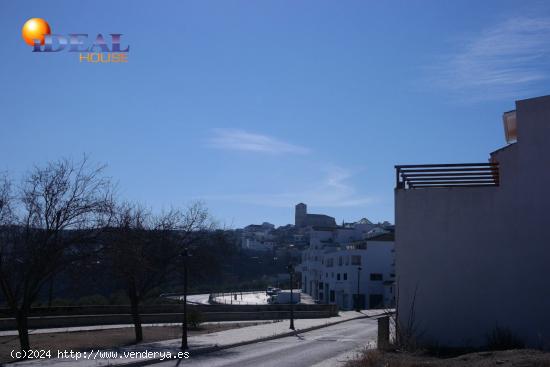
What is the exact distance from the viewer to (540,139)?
1809 centimetres

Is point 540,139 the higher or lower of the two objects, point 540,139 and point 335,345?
the higher

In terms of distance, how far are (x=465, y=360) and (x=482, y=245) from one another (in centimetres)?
479

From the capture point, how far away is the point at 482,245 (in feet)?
60.6

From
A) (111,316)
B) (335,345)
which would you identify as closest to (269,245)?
(111,316)

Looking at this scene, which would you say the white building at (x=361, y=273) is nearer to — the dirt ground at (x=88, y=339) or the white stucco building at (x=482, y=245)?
the dirt ground at (x=88, y=339)

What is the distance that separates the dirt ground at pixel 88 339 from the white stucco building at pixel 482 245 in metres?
13.6

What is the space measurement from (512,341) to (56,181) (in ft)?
53.1

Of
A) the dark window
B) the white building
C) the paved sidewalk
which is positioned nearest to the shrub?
the paved sidewalk

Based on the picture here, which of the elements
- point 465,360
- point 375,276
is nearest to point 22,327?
point 465,360

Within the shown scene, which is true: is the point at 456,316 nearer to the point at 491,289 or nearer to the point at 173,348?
the point at 491,289

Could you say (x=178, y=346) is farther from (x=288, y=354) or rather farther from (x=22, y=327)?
(x=22, y=327)

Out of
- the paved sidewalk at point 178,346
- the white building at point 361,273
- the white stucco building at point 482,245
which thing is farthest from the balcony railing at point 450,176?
the white building at point 361,273

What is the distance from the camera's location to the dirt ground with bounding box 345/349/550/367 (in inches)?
507

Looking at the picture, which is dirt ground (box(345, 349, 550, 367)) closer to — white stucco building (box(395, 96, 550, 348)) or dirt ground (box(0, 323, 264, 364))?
white stucco building (box(395, 96, 550, 348))
